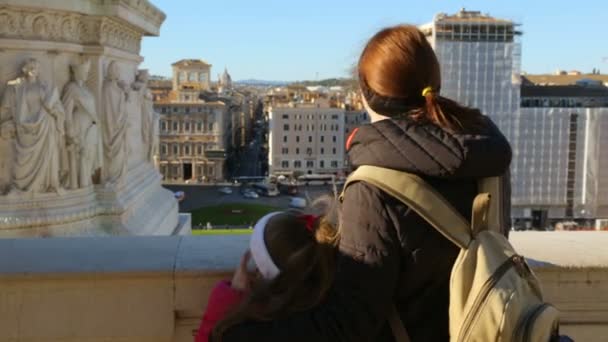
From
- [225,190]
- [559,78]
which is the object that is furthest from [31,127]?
[559,78]

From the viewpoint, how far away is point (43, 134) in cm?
648

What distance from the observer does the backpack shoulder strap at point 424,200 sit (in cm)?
138

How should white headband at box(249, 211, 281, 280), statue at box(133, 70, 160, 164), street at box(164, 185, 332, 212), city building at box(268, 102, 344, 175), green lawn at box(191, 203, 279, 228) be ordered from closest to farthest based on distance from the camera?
white headband at box(249, 211, 281, 280) < statue at box(133, 70, 160, 164) < green lawn at box(191, 203, 279, 228) < street at box(164, 185, 332, 212) < city building at box(268, 102, 344, 175)

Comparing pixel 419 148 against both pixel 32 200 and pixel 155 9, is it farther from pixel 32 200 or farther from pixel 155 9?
pixel 155 9

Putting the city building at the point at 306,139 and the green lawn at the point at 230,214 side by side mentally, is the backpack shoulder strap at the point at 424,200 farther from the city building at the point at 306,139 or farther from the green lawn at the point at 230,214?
the city building at the point at 306,139

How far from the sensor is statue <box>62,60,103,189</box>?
22.1 ft

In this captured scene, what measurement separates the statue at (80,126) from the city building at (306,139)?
53672 mm

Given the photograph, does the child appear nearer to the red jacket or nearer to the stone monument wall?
the red jacket

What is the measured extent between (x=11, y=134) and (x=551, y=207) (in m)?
46.2

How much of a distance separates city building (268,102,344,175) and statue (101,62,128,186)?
2090 inches

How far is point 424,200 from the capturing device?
1390 mm

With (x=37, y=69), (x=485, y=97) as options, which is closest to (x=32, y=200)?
(x=37, y=69)

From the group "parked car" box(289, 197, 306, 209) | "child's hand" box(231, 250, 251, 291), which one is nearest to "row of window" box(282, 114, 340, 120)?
"parked car" box(289, 197, 306, 209)

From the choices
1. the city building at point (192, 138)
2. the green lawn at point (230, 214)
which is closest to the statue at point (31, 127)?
the green lawn at point (230, 214)
